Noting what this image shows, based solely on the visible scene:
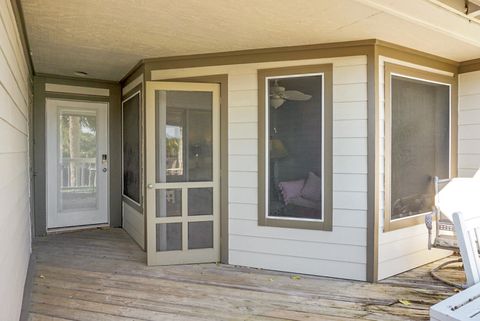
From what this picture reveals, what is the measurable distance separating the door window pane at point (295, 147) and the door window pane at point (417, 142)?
749mm

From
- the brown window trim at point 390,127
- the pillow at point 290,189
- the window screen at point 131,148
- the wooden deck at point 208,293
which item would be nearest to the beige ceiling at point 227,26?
the brown window trim at point 390,127

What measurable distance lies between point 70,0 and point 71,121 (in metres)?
3.16

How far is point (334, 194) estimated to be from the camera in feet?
11.1

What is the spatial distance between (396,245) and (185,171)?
2267 mm

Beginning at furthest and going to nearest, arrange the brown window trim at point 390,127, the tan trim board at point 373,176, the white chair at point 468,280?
the brown window trim at point 390,127
the tan trim board at point 373,176
the white chair at point 468,280

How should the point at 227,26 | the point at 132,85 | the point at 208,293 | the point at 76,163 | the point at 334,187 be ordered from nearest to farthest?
the point at 227,26, the point at 208,293, the point at 334,187, the point at 132,85, the point at 76,163

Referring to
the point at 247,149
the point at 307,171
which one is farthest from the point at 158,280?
the point at 307,171

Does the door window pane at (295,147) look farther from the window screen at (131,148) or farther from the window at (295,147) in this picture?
the window screen at (131,148)

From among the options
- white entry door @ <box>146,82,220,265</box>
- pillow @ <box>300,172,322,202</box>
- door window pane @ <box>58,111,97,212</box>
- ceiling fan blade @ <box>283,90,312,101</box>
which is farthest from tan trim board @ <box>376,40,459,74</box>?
door window pane @ <box>58,111,97,212</box>

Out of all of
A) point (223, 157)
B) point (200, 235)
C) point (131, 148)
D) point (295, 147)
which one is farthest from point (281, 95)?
point (131, 148)

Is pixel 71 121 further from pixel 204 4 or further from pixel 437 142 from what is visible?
pixel 437 142

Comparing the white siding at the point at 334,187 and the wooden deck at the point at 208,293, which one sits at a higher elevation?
the white siding at the point at 334,187

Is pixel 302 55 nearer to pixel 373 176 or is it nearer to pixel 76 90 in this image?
pixel 373 176

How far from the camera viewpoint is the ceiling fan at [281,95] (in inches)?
138
